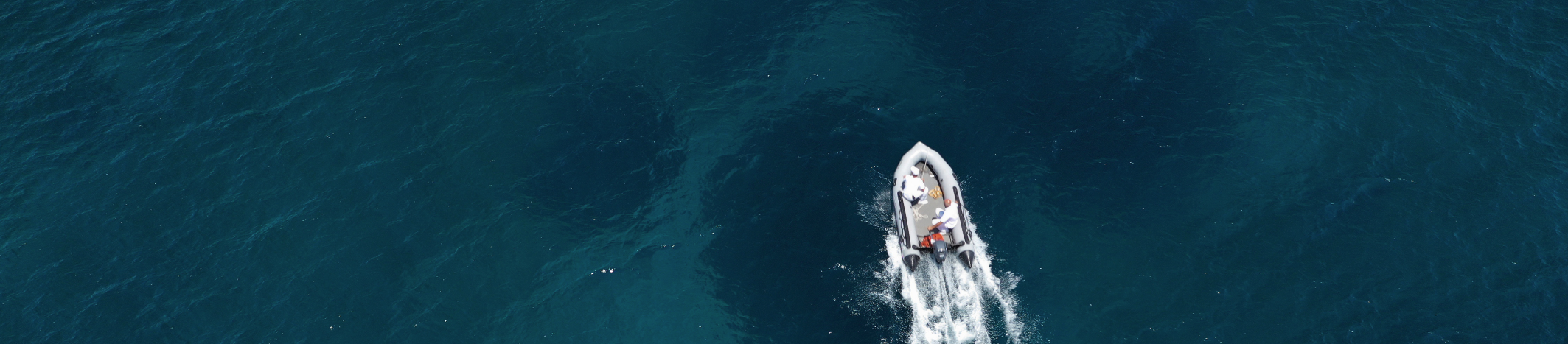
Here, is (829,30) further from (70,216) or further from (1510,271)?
(70,216)

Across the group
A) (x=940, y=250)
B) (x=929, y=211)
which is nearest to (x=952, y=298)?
(x=940, y=250)

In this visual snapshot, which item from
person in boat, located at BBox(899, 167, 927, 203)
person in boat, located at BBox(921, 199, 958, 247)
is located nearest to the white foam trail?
person in boat, located at BBox(921, 199, 958, 247)

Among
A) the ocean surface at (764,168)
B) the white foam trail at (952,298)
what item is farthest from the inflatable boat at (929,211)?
the ocean surface at (764,168)

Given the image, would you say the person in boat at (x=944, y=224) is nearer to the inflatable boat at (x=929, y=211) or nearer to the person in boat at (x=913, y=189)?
the inflatable boat at (x=929, y=211)

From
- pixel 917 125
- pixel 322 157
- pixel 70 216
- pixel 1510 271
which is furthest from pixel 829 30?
pixel 70 216

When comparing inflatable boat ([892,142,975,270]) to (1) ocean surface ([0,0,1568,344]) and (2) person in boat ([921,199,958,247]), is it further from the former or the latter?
(1) ocean surface ([0,0,1568,344])

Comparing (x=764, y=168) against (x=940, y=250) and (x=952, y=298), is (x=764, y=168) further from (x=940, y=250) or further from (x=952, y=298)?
(x=952, y=298)
